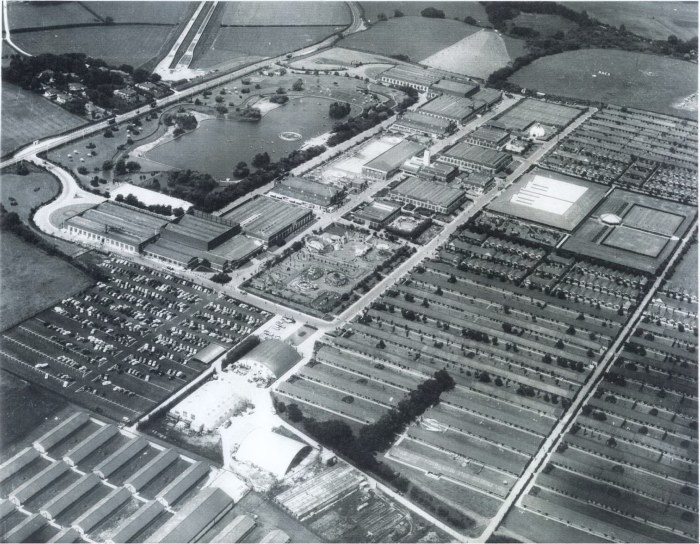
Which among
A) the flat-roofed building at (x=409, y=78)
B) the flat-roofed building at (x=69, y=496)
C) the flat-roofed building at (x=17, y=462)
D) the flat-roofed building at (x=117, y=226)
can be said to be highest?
the flat-roofed building at (x=409, y=78)

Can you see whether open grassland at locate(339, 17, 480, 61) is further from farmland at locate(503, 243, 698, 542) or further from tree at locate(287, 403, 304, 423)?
tree at locate(287, 403, 304, 423)

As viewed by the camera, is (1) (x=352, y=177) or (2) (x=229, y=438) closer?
(2) (x=229, y=438)

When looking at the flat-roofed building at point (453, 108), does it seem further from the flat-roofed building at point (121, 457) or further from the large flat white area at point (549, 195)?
the flat-roofed building at point (121, 457)

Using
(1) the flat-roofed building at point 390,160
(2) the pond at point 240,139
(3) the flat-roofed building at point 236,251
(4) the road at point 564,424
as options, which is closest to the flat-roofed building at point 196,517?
(4) the road at point 564,424

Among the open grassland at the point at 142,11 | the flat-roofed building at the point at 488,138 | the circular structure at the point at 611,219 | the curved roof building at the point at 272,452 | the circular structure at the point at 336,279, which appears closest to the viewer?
the curved roof building at the point at 272,452

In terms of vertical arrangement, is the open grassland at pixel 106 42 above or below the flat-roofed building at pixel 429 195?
above

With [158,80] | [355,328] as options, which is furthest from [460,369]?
[158,80]

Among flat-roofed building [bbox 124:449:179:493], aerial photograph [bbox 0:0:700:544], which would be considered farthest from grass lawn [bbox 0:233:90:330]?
flat-roofed building [bbox 124:449:179:493]

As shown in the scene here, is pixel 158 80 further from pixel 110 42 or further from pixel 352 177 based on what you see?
pixel 352 177

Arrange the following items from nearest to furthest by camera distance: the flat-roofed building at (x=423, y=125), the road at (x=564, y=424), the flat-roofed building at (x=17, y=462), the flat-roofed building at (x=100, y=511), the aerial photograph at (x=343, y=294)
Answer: the flat-roofed building at (x=100, y=511) → the road at (x=564, y=424) → the aerial photograph at (x=343, y=294) → the flat-roofed building at (x=17, y=462) → the flat-roofed building at (x=423, y=125)
